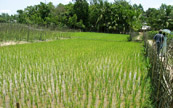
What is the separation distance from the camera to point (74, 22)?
35.7 metres

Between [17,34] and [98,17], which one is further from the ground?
[98,17]

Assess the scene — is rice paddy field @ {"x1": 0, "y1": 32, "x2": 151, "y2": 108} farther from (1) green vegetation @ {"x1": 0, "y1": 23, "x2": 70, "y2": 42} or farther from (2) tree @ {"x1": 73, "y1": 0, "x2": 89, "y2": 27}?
(2) tree @ {"x1": 73, "y1": 0, "x2": 89, "y2": 27}

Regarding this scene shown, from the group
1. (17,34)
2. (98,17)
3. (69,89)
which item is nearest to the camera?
(69,89)

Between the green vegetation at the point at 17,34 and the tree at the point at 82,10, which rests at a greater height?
the tree at the point at 82,10

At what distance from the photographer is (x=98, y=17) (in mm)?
36219

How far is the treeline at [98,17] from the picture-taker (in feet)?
107

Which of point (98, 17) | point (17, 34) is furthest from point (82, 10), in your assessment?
point (17, 34)

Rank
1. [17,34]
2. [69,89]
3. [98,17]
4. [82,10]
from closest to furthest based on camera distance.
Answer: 1. [69,89]
2. [17,34]
3. [98,17]
4. [82,10]

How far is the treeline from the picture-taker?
3262 centimetres

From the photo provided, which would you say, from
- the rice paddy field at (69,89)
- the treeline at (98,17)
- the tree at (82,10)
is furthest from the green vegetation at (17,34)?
the tree at (82,10)

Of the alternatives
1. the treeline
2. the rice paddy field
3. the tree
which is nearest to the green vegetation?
the rice paddy field

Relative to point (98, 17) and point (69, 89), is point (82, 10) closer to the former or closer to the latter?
point (98, 17)

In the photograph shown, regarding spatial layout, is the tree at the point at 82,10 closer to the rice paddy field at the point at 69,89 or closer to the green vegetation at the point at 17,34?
the green vegetation at the point at 17,34

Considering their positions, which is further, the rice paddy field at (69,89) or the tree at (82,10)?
the tree at (82,10)
